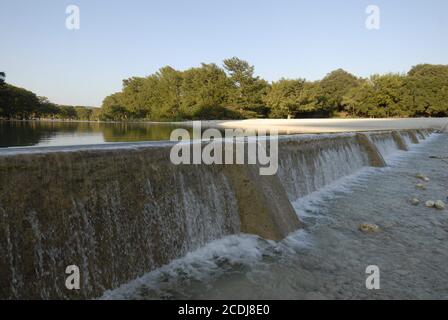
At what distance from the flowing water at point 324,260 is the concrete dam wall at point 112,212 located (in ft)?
0.77


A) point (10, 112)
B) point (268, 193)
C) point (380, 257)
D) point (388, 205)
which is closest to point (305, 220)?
point (268, 193)

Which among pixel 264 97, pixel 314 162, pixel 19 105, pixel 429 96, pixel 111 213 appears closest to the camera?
pixel 111 213

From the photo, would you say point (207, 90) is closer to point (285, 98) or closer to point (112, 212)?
point (285, 98)

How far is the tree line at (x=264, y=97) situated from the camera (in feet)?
168

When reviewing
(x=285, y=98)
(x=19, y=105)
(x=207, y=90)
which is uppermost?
(x=207, y=90)

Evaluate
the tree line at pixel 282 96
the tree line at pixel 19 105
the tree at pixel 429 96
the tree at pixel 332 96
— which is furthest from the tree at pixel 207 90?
the tree at pixel 429 96

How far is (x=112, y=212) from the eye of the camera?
3.67 meters

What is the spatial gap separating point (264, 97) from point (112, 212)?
54525 mm

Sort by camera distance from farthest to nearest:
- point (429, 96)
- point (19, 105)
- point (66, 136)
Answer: point (19, 105) → point (429, 96) → point (66, 136)

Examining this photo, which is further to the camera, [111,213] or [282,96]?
[282,96]

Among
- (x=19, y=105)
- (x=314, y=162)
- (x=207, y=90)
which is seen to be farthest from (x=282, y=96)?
(x=19, y=105)

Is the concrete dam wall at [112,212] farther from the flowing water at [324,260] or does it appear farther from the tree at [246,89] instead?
the tree at [246,89]

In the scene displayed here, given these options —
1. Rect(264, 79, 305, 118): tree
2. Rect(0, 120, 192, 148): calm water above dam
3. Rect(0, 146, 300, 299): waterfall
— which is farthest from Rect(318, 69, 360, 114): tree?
Rect(0, 146, 300, 299): waterfall
